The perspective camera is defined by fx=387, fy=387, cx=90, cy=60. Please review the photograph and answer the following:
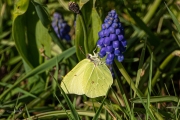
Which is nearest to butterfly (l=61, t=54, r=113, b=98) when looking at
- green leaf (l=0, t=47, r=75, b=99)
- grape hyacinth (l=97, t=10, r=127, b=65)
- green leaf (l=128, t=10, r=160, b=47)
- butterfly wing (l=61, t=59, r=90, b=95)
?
butterfly wing (l=61, t=59, r=90, b=95)

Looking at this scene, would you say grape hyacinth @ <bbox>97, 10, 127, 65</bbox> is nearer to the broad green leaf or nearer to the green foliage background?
the green foliage background

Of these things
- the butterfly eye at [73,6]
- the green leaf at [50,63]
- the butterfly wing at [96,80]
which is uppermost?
the butterfly eye at [73,6]

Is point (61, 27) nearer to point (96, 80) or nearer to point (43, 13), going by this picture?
point (43, 13)

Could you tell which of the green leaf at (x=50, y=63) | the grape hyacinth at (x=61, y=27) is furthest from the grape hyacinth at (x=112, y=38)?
the grape hyacinth at (x=61, y=27)

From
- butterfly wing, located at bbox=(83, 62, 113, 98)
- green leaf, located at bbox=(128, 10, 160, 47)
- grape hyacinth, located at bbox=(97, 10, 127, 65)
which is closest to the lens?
grape hyacinth, located at bbox=(97, 10, 127, 65)

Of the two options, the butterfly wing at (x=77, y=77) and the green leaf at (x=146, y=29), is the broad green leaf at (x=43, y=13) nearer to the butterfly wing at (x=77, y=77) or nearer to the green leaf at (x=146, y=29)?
the butterfly wing at (x=77, y=77)

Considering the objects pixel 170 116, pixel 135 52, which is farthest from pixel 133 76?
pixel 170 116

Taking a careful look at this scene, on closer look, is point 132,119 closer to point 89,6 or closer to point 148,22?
point 89,6
